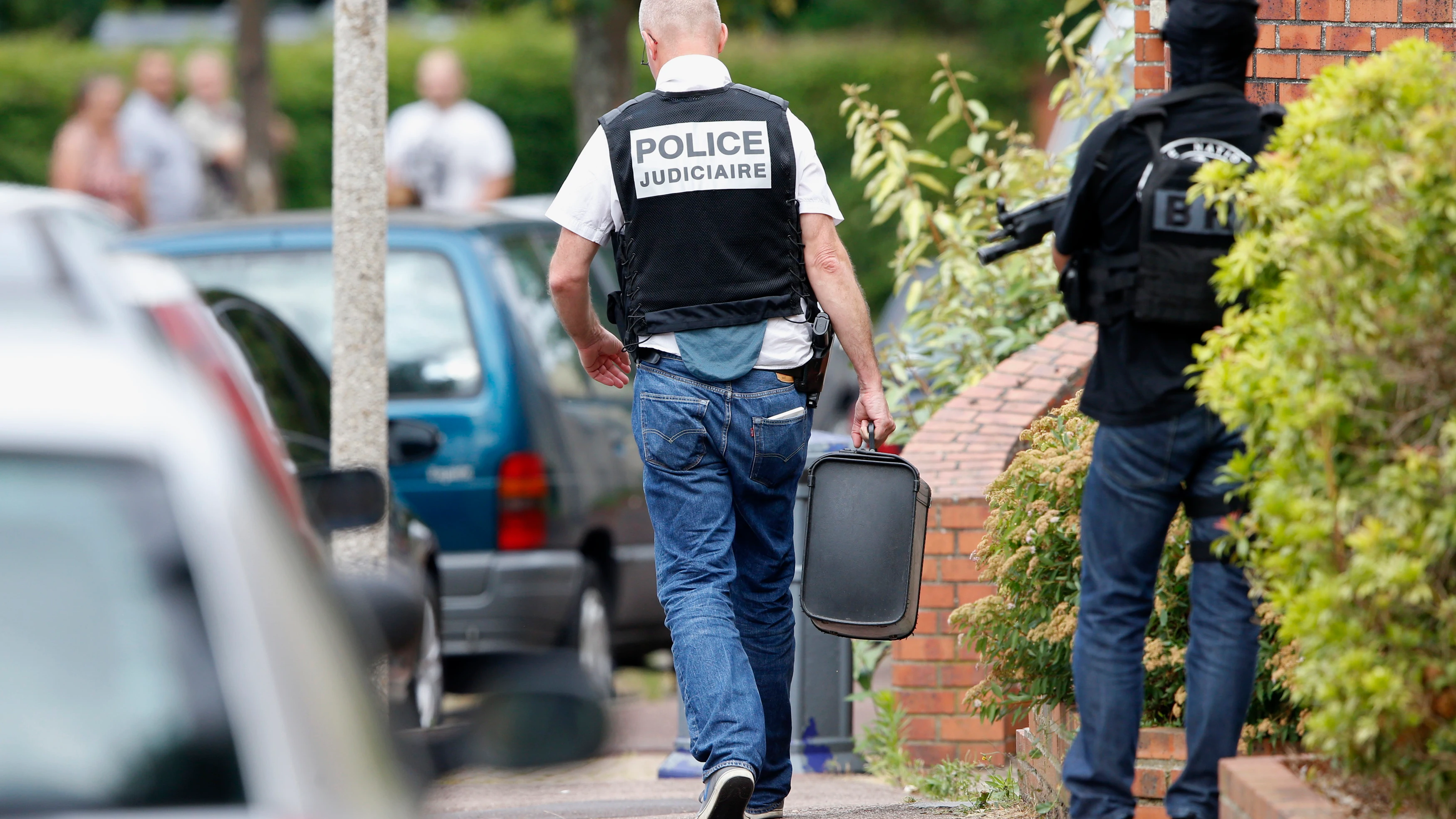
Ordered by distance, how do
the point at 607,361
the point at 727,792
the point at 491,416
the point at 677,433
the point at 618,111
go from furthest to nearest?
the point at 491,416
the point at 607,361
the point at 618,111
the point at 677,433
the point at 727,792

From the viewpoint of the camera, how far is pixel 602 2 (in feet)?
39.5

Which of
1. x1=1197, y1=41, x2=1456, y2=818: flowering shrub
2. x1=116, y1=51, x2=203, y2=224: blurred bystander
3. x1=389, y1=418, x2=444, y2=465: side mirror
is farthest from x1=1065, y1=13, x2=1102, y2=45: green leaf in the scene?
x1=116, y1=51, x2=203, y2=224: blurred bystander

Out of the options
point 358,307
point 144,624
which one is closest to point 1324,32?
point 358,307

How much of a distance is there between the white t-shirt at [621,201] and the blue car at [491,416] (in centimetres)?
236

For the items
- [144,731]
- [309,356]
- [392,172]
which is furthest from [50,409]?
[392,172]

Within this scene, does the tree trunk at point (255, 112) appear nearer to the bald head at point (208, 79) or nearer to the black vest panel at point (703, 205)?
the bald head at point (208, 79)

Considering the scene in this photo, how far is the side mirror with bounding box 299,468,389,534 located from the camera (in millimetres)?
3482

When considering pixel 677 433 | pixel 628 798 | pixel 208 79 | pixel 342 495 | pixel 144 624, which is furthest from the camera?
pixel 208 79

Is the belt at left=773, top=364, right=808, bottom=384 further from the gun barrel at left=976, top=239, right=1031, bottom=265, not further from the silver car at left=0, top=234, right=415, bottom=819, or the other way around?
the silver car at left=0, top=234, right=415, bottom=819

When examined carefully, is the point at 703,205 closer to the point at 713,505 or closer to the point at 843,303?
the point at 843,303

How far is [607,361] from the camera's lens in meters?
4.70

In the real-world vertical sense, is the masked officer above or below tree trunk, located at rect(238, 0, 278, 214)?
below

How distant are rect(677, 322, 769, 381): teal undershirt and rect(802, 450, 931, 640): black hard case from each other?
300mm

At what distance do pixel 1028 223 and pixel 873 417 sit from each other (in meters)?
0.88
